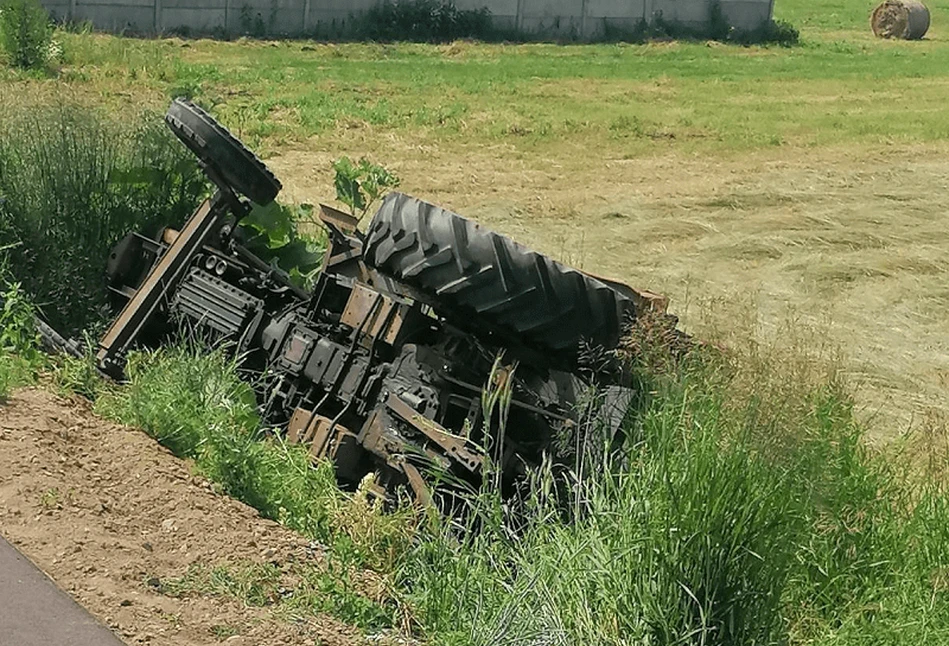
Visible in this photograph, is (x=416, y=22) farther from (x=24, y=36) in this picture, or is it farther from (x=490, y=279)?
(x=490, y=279)

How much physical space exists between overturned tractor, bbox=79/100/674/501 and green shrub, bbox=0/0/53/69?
16145 millimetres

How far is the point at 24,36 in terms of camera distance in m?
22.8

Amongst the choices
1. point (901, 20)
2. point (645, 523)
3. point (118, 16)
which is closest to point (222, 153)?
point (645, 523)

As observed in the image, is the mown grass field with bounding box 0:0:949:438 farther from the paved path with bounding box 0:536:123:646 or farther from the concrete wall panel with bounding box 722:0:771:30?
the concrete wall panel with bounding box 722:0:771:30

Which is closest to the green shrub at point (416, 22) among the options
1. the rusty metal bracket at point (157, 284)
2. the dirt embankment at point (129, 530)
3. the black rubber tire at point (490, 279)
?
the rusty metal bracket at point (157, 284)

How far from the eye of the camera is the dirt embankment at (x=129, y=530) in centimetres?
447

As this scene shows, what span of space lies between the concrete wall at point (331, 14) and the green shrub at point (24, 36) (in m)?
8.17

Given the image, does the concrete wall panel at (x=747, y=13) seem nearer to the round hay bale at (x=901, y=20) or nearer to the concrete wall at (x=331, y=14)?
the concrete wall at (x=331, y=14)

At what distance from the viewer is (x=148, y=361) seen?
7648 mm

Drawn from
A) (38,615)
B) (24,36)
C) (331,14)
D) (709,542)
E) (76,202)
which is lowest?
(38,615)

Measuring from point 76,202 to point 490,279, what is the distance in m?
3.60

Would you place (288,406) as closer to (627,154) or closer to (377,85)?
(627,154)

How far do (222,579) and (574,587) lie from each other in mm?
1199

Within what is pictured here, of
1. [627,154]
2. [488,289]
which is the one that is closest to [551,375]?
[488,289]
